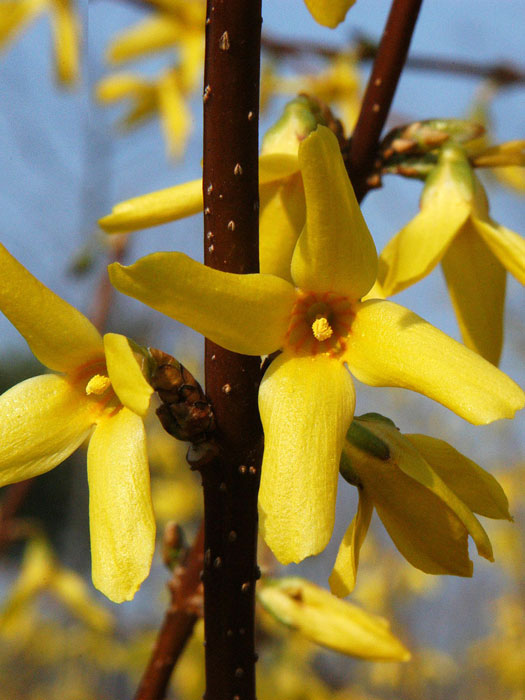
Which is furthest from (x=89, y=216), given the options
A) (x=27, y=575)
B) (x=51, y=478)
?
(x=51, y=478)

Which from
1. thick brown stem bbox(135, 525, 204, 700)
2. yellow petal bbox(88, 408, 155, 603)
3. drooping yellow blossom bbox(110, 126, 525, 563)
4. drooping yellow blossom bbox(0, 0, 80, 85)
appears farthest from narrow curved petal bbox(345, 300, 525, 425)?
drooping yellow blossom bbox(0, 0, 80, 85)

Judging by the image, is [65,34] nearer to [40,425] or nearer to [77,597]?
[77,597]

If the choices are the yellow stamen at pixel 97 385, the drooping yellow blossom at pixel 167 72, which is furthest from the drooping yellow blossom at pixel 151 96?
the yellow stamen at pixel 97 385

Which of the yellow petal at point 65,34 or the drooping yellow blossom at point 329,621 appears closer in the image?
the drooping yellow blossom at point 329,621

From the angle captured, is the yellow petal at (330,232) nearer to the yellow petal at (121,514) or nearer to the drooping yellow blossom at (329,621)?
the yellow petal at (121,514)

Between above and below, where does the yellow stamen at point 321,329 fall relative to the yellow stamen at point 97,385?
above

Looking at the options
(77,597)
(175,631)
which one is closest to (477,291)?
(175,631)
